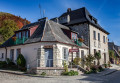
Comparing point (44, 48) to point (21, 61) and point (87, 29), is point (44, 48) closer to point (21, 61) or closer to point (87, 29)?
point (21, 61)

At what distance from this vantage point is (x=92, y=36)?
2320cm

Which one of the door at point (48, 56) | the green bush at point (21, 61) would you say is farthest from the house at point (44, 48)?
the green bush at point (21, 61)

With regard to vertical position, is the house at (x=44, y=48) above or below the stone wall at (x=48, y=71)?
above

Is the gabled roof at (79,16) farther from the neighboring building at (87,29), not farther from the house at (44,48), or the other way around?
the house at (44,48)

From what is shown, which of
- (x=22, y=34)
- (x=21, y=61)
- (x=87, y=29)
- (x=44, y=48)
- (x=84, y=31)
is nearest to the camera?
(x=44, y=48)

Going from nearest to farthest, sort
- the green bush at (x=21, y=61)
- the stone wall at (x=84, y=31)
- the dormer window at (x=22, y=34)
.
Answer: the green bush at (x=21, y=61) → the dormer window at (x=22, y=34) → the stone wall at (x=84, y=31)

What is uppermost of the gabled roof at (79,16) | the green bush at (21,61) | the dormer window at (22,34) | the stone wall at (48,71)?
the gabled roof at (79,16)

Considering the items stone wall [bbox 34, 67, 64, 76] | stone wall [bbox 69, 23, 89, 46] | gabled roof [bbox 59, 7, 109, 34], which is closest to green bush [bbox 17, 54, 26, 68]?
stone wall [bbox 34, 67, 64, 76]

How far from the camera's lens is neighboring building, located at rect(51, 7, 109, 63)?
74.0 feet

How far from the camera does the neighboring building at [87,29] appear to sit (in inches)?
888

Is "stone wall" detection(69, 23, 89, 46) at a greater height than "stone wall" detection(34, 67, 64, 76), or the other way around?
"stone wall" detection(69, 23, 89, 46)

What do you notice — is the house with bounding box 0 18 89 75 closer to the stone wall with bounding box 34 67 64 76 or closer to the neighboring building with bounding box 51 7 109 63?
the stone wall with bounding box 34 67 64 76

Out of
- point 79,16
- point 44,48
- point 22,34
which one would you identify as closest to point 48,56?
point 44,48

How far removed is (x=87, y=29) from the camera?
22.4 meters
